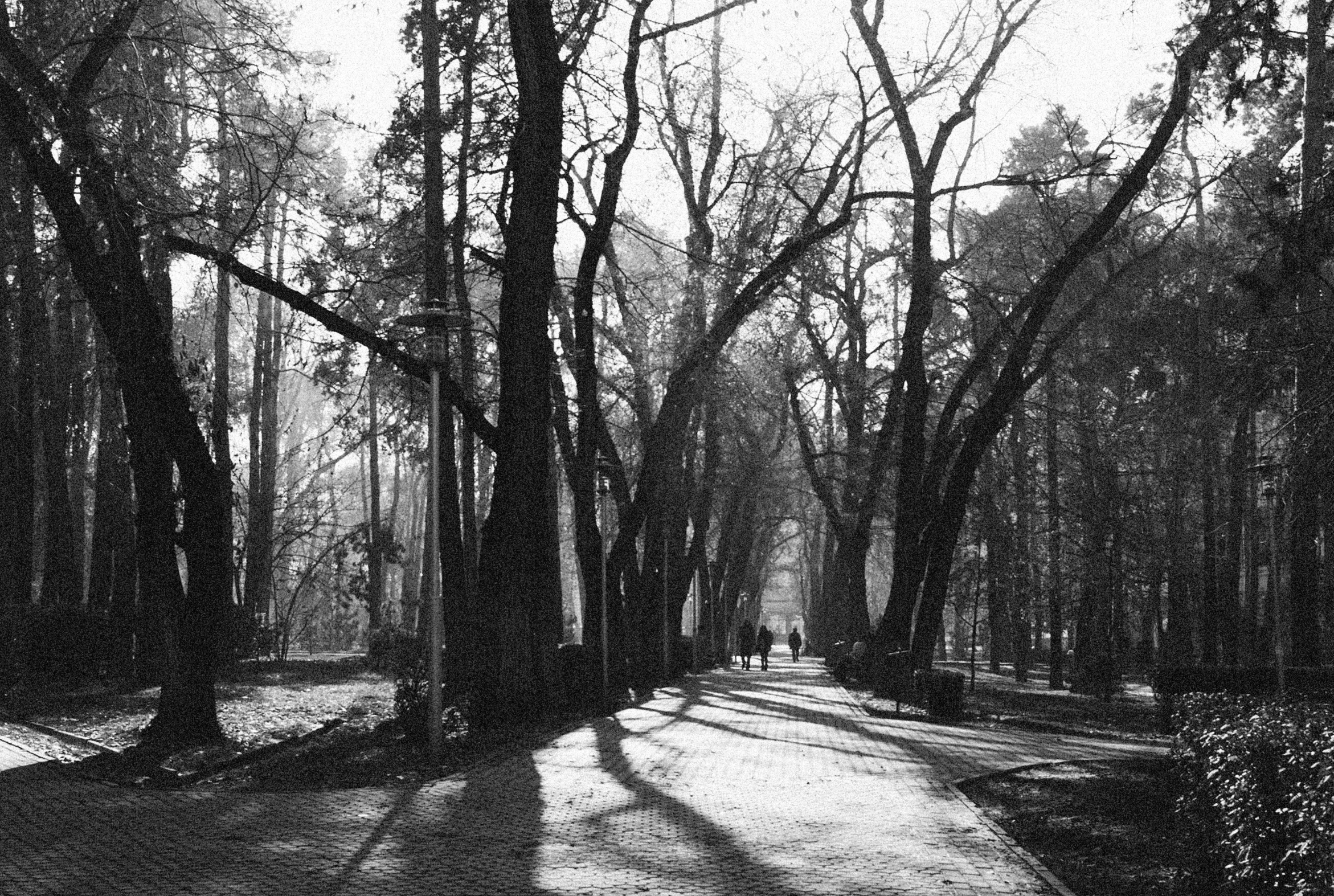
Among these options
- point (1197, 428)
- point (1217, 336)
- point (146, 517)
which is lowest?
point (146, 517)

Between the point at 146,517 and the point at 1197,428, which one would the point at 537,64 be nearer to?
the point at 146,517

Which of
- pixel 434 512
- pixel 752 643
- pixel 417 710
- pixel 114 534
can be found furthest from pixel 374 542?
pixel 434 512

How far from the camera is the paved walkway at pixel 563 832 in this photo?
8.09 metres

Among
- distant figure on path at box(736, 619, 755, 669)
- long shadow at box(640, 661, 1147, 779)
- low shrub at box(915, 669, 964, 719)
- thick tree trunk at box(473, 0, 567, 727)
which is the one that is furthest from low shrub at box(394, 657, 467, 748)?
distant figure on path at box(736, 619, 755, 669)

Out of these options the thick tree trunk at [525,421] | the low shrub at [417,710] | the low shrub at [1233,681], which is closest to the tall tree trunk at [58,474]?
the low shrub at [417,710]

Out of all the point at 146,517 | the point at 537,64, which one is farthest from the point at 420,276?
the point at 146,517

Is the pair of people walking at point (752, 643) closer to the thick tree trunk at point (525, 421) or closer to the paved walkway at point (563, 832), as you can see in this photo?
the thick tree trunk at point (525, 421)

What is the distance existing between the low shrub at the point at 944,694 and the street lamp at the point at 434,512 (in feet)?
33.0

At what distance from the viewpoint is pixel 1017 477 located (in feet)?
111

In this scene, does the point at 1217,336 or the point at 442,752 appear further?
the point at 1217,336

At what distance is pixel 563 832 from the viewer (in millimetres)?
9703

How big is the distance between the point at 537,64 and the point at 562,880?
1174 centimetres

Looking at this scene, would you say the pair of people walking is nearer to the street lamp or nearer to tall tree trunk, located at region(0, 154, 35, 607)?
tall tree trunk, located at region(0, 154, 35, 607)

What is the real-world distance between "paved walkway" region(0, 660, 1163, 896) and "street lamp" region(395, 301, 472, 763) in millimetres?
774
